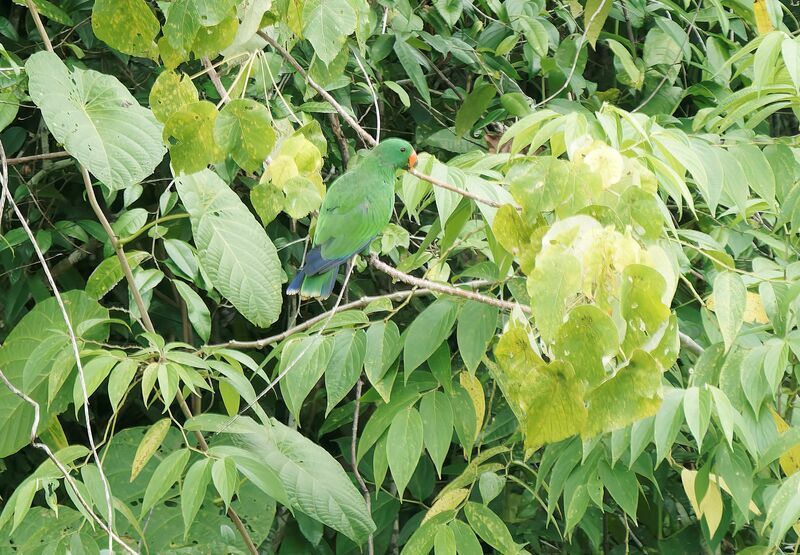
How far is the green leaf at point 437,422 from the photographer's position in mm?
1943

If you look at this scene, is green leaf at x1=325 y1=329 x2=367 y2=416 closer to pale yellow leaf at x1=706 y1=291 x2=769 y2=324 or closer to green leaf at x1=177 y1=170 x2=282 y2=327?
green leaf at x1=177 y1=170 x2=282 y2=327

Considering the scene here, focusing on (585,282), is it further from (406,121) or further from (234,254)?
(406,121)

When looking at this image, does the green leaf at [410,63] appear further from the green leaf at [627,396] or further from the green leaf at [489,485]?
the green leaf at [627,396]

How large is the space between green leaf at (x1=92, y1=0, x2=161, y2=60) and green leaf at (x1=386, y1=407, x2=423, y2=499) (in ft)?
3.01

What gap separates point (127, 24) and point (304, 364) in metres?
0.81

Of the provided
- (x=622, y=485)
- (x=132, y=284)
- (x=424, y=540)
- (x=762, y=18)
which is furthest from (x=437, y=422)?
(x=762, y=18)

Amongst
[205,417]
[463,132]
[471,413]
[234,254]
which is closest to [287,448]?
[205,417]

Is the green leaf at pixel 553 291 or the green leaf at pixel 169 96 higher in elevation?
the green leaf at pixel 169 96

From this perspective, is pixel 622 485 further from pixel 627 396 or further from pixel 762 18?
pixel 762 18

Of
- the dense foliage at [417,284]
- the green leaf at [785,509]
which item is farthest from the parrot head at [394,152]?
the green leaf at [785,509]

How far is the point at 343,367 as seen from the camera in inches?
76.4

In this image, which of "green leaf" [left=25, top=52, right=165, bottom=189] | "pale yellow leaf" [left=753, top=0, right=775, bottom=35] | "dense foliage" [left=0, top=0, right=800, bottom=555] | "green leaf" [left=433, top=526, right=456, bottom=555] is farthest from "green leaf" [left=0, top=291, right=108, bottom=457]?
"pale yellow leaf" [left=753, top=0, right=775, bottom=35]

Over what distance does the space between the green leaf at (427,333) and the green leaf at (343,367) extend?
0.12m

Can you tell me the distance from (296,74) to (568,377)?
1.88 metres
